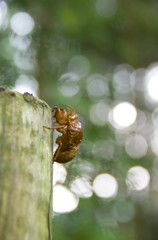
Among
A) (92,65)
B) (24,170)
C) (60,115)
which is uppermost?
(92,65)

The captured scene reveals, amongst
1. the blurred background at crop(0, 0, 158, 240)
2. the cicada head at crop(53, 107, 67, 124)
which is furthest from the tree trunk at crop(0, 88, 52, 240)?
the blurred background at crop(0, 0, 158, 240)

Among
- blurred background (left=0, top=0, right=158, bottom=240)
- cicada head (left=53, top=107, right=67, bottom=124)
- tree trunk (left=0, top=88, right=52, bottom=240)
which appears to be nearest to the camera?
tree trunk (left=0, top=88, right=52, bottom=240)

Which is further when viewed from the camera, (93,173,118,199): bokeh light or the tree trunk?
(93,173,118,199): bokeh light

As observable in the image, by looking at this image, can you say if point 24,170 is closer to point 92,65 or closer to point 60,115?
point 60,115

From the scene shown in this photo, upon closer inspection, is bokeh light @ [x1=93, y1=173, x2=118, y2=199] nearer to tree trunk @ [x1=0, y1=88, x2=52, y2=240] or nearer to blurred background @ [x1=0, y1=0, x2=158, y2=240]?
blurred background @ [x1=0, y1=0, x2=158, y2=240]

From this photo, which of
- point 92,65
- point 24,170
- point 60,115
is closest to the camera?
point 24,170

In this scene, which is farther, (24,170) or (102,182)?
(102,182)

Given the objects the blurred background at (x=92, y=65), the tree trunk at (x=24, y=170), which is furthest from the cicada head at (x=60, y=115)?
the blurred background at (x=92, y=65)

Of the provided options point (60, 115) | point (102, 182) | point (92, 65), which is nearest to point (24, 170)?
point (60, 115)
